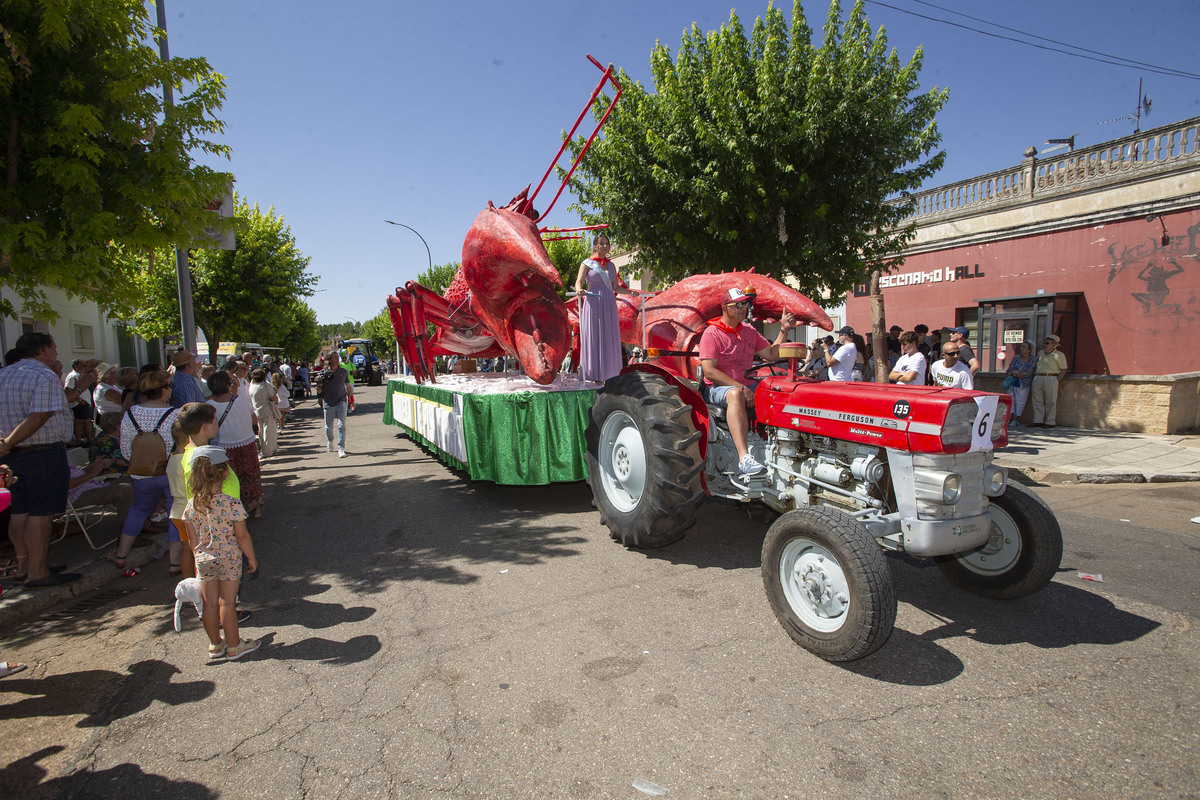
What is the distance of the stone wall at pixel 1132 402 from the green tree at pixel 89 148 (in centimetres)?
1265

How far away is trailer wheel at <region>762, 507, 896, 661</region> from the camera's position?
8.71ft

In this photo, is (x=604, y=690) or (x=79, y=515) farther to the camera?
(x=79, y=515)

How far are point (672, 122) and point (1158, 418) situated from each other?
903 centimetres

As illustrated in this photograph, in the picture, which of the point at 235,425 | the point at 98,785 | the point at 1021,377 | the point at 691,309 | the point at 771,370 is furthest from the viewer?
the point at 1021,377

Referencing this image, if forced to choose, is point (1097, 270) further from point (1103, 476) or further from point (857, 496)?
point (857, 496)

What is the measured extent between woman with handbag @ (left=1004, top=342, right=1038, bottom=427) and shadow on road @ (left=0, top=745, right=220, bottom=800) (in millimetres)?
12056

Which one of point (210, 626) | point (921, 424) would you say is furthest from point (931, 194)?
point (210, 626)

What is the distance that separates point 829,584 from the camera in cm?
294

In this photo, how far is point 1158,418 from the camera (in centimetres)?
923

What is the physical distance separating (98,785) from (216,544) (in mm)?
1138

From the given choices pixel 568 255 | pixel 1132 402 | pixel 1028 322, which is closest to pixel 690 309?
pixel 1132 402

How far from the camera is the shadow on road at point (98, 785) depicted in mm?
2236

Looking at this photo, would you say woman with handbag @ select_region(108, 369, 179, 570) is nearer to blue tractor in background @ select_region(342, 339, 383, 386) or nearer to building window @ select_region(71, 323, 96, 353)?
building window @ select_region(71, 323, 96, 353)

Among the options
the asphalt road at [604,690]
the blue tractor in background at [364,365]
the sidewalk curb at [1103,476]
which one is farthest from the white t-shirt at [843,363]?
the blue tractor in background at [364,365]
